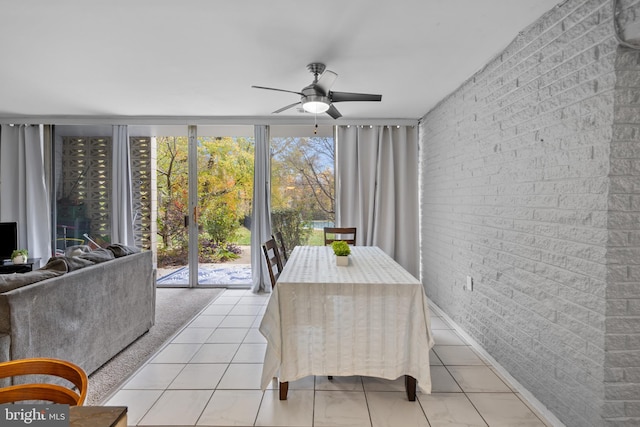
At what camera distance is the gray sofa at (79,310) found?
1792 mm

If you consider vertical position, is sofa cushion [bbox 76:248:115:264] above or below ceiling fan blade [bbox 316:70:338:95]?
below

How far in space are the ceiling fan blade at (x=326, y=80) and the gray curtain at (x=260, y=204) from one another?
2108 mm

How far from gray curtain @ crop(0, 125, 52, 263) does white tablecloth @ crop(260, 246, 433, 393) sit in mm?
4366

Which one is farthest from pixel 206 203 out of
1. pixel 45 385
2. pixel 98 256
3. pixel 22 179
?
pixel 45 385

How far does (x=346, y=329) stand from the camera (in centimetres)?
204

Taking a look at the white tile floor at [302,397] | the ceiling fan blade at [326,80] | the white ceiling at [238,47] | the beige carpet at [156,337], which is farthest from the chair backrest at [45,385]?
the ceiling fan blade at [326,80]

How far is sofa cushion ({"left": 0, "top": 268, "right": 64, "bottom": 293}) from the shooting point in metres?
1.85

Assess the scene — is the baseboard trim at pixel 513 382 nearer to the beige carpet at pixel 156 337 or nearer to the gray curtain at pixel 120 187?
the beige carpet at pixel 156 337

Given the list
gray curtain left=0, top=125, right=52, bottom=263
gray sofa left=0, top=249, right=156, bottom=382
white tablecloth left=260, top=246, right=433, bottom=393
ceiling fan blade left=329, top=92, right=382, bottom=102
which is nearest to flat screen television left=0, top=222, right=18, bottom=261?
gray curtain left=0, top=125, right=52, bottom=263

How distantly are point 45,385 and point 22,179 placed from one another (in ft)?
15.9

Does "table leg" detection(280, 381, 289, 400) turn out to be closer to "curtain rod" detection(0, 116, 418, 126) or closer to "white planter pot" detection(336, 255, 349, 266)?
"white planter pot" detection(336, 255, 349, 266)

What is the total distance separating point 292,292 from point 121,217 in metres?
3.64

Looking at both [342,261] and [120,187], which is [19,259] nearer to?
[120,187]

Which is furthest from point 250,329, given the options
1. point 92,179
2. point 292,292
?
point 92,179
